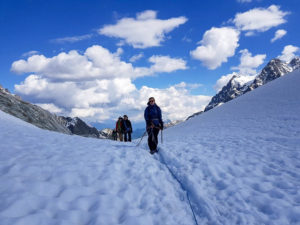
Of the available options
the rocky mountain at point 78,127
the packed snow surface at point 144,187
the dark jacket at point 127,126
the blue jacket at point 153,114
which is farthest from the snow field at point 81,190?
the rocky mountain at point 78,127

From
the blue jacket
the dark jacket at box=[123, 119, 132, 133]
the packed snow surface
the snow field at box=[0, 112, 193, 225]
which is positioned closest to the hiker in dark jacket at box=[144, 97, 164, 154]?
the blue jacket

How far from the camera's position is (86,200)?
550 cm

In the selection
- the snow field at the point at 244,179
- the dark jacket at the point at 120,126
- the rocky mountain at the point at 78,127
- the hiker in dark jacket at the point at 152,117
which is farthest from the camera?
the rocky mountain at the point at 78,127

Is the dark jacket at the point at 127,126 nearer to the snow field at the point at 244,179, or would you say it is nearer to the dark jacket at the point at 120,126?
the dark jacket at the point at 120,126

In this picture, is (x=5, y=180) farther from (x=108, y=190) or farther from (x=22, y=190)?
(x=108, y=190)

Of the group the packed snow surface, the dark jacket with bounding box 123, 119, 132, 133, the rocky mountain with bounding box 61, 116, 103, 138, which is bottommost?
the packed snow surface

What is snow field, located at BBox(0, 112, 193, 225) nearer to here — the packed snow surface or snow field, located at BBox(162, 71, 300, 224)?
the packed snow surface

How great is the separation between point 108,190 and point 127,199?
2.15 feet

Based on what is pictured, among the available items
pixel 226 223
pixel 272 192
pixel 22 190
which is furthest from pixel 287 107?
pixel 22 190

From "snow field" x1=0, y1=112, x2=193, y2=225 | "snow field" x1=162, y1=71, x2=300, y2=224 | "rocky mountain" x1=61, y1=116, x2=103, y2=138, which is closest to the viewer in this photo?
"snow field" x1=0, y1=112, x2=193, y2=225

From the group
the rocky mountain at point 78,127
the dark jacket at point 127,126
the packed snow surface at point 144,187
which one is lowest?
the packed snow surface at point 144,187

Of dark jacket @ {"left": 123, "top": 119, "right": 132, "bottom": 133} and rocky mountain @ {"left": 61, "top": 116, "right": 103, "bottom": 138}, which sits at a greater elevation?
rocky mountain @ {"left": 61, "top": 116, "right": 103, "bottom": 138}

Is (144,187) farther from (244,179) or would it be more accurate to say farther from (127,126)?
(127,126)

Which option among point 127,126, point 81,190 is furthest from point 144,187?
point 127,126
